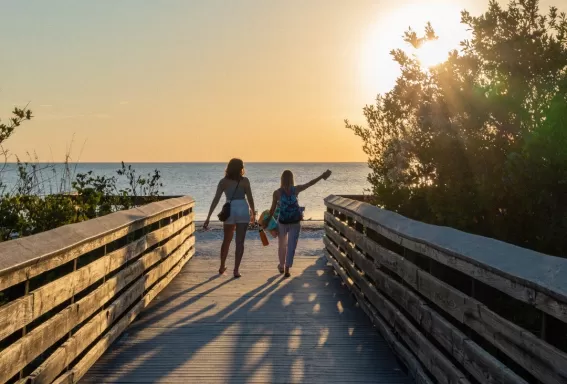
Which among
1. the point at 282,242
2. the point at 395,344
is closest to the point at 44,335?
the point at 395,344

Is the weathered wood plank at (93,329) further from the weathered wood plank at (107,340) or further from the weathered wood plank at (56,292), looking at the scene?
the weathered wood plank at (56,292)

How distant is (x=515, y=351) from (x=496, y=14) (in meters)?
5.57

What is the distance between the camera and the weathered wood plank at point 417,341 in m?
4.47

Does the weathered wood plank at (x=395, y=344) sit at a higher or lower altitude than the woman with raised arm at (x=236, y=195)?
lower

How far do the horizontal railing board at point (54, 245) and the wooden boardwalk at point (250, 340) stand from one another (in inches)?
43.2

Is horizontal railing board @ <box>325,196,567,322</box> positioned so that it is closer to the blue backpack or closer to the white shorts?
the white shorts

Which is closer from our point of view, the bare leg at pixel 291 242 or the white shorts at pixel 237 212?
the white shorts at pixel 237 212

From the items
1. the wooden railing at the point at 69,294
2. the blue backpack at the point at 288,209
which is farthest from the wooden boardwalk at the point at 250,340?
the blue backpack at the point at 288,209

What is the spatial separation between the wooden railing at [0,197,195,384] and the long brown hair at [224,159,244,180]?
6.21 feet

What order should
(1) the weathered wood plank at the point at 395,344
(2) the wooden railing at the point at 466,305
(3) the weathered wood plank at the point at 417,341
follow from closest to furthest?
(2) the wooden railing at the point at 466,305
(3) the weathered wood plank at the point at 417,341
(1) the weathered wood plank at the point at 395,344

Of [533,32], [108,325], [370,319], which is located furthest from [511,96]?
[108,325]

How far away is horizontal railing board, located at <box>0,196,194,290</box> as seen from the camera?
12.6 ft

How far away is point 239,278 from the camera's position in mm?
10898

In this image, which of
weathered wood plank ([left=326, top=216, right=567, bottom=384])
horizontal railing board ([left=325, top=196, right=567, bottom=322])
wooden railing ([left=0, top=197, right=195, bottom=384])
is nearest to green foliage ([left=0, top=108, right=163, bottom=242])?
wooden railing ([left=0, top=197, right=195, bottom=384])
